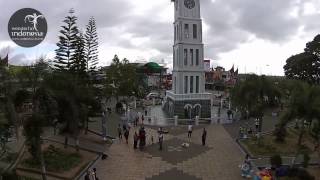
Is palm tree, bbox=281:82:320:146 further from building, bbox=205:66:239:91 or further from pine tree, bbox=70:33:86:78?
building, bbox=205:66:239:91

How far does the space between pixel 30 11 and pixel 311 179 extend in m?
15.6

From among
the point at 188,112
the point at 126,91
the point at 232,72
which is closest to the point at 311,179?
the point at 188,112

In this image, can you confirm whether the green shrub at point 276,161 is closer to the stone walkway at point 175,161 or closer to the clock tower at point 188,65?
the stone walkway at point 175,161

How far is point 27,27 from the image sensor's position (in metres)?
21.7

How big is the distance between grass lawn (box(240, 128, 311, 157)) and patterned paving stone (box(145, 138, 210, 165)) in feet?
8.90

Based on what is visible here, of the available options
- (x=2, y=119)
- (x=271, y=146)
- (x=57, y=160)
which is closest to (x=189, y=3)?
(x=271, y=146)

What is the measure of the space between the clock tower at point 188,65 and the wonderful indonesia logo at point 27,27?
1883 centimetres

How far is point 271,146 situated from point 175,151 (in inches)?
222

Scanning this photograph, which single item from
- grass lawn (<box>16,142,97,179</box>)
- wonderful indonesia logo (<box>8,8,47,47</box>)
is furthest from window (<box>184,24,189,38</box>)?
grass lawn (<box>16,142,97,179</box>)

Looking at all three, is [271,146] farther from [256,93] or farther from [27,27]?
[27,27]

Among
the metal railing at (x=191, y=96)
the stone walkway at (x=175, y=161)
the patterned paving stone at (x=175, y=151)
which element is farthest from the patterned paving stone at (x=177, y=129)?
the metal railing at (x=191, y=96)

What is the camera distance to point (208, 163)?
2184 cm

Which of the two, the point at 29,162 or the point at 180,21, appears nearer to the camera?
the point at 29,162

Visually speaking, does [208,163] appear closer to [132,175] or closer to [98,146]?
[132,175]
